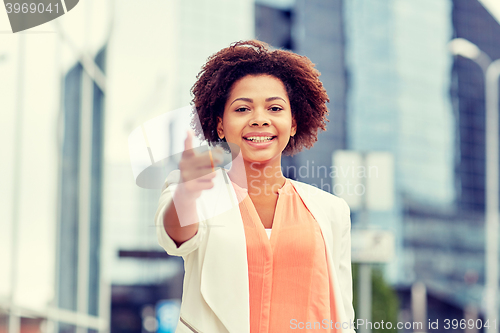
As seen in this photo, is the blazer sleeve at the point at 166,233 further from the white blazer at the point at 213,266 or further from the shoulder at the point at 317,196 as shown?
the shoulder at the point at 317,196

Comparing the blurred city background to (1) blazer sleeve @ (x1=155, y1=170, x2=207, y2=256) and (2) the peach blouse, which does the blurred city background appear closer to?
(1) blazer sleeve @ (x1=155, y1=170, x2=207, y2=256)

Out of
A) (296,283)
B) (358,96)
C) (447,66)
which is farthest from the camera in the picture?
(447,66)

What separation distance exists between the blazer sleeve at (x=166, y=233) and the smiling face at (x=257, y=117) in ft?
0.89

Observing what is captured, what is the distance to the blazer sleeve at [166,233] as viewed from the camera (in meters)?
1.45

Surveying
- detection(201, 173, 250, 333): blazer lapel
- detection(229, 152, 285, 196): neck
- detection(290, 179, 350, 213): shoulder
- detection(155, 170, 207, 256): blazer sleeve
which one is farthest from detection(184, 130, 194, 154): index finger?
detection(290, 179, 350, 213): shoulder

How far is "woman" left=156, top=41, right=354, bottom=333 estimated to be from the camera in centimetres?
152

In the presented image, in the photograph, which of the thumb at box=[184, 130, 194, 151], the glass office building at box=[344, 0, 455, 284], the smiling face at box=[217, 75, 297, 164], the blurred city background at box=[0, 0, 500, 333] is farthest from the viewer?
the glass office building at box=[344, 0, 455, 284]

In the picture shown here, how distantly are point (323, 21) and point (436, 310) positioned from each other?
2047 cm

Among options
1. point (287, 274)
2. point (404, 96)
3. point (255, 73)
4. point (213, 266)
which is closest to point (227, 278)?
point (213, 266)

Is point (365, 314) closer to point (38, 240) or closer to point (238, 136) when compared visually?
point (38, 240)

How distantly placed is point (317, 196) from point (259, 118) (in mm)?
347

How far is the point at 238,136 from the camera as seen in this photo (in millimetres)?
1676

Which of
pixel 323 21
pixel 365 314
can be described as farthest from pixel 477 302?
pixel 365 314

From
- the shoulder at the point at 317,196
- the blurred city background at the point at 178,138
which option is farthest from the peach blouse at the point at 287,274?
the blurred city background at the point at 178,138
